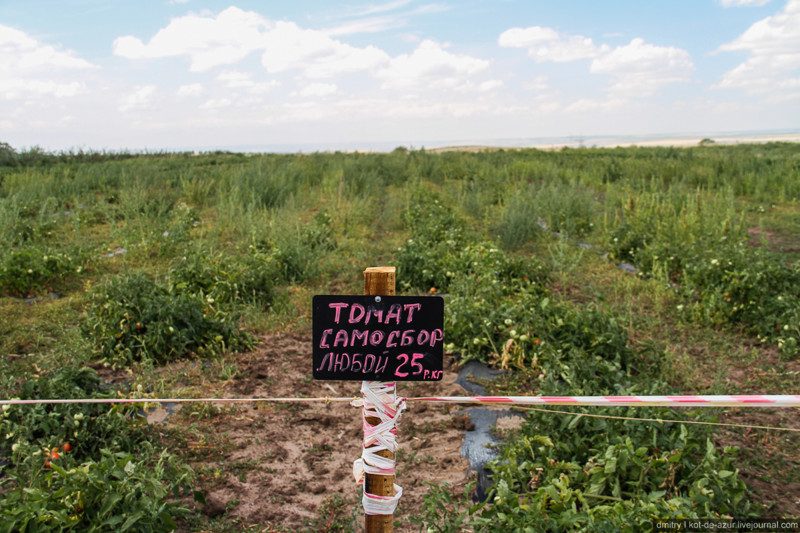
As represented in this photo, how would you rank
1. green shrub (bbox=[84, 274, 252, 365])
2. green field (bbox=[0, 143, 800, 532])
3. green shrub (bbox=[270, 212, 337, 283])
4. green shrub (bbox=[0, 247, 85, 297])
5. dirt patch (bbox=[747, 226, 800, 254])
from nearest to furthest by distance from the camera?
green field (bbox=[0, 143, 800, 532]) → green shrub (bbox=[84, 274, 252, 365]) → green shrub (bbox=[0, 247, 85, 297]) → green shrub (bbox=[270, 212, 337, 283]) → dirt patch (bbox=[747, 226, 800, 254])

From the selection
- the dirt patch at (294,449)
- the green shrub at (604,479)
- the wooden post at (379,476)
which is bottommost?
the dirt patch at (294,449)

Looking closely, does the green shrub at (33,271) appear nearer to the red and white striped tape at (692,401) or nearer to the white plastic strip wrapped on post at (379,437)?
the white plastic strip wrapped on post at (379,437)

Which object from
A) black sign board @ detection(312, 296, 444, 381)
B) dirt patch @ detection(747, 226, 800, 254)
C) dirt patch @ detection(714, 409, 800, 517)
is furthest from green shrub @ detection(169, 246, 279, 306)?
dirt patch @ detection(747, 226, 800, 254)

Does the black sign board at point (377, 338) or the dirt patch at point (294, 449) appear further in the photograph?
the dirt patch at point (294, 449)

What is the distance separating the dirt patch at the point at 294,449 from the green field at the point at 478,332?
103 millimetres

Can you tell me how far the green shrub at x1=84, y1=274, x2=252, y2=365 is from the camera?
3.77m

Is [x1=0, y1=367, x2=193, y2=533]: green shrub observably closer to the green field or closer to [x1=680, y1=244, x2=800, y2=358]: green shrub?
the green field

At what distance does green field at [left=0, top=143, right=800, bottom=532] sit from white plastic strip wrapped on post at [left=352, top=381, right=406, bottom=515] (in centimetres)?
34

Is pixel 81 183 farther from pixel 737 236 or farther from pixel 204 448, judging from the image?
pixel 737 236

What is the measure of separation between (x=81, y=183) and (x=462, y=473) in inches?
418

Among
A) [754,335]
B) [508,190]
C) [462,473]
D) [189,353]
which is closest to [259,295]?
[189,353]

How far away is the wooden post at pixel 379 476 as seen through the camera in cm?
169

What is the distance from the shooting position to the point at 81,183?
418 inches

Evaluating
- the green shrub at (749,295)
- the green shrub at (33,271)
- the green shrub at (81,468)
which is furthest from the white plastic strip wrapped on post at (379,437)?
the green shrub at (33,271)
